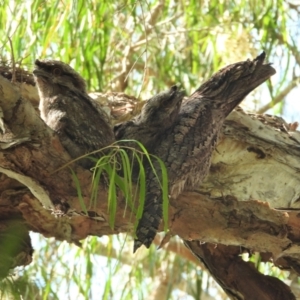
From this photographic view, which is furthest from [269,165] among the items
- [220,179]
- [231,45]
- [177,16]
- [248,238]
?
[177,16]

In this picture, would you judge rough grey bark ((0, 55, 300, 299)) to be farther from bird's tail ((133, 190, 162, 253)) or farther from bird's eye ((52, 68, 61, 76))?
bird's eye ((52, 68, 61, 76))

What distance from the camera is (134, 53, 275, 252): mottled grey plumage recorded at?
2.67m

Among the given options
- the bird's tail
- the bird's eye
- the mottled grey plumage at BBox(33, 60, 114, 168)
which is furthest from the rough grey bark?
the bird's eye

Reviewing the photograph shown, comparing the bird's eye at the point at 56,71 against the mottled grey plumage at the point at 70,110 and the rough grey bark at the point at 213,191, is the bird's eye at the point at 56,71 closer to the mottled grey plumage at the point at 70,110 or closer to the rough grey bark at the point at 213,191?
the mottled grey plumage at the point at 70,110

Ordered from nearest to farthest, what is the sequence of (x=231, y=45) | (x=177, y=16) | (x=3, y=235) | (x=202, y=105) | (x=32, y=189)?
1. (x=32, y=189)
2. (x=3, y=235)
3. (x=202, y=105)
4. (x=231, y=45)
5. (x=177, y=16)

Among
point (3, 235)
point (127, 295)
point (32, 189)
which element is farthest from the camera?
point (127, 295)

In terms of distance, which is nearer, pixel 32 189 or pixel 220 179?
pixel 32 189

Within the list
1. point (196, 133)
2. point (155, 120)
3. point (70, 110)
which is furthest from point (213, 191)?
point (70, 110)

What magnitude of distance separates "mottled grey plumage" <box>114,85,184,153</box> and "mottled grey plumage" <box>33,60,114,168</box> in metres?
0.21

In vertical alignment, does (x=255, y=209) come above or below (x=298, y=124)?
below

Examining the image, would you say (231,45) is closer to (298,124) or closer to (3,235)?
(298,124)

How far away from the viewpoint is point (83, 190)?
8.50ft

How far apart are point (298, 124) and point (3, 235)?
178 cm

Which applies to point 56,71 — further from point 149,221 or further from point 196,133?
point 149,221
